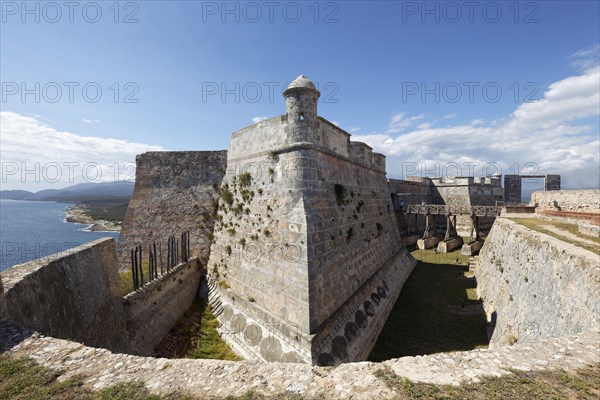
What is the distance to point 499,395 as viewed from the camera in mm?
3449

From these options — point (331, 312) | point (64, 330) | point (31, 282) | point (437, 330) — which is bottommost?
point (437, 330)

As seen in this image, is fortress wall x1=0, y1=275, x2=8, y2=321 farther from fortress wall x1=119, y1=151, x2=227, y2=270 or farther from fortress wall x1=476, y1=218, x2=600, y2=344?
fortress wall x1=476, y1=218, x2=600, y2=344

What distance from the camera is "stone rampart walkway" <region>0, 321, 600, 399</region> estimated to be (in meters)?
3.63

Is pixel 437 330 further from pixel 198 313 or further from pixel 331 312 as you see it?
pixel 198 313

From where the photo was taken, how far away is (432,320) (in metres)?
11.8

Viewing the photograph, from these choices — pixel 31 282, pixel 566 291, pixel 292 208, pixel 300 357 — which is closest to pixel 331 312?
→ pixel 300 357

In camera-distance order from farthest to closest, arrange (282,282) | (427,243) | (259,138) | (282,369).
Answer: (427,243) < (259,138) < (282,282) < (282,369)

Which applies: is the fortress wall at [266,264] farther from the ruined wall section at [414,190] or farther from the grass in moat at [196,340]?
the ruined wall section at [414,190]

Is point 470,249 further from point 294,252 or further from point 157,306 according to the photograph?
point 157,306

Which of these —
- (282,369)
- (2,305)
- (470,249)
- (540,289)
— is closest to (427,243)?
(470,249)

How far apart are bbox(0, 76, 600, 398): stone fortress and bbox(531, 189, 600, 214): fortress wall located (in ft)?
0.39

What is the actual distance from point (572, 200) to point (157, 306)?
25.1 metres

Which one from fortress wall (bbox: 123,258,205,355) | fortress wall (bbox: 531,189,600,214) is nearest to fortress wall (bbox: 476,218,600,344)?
fortress wall (bbox: 531,189,600,214)

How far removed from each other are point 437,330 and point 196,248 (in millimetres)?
12196
